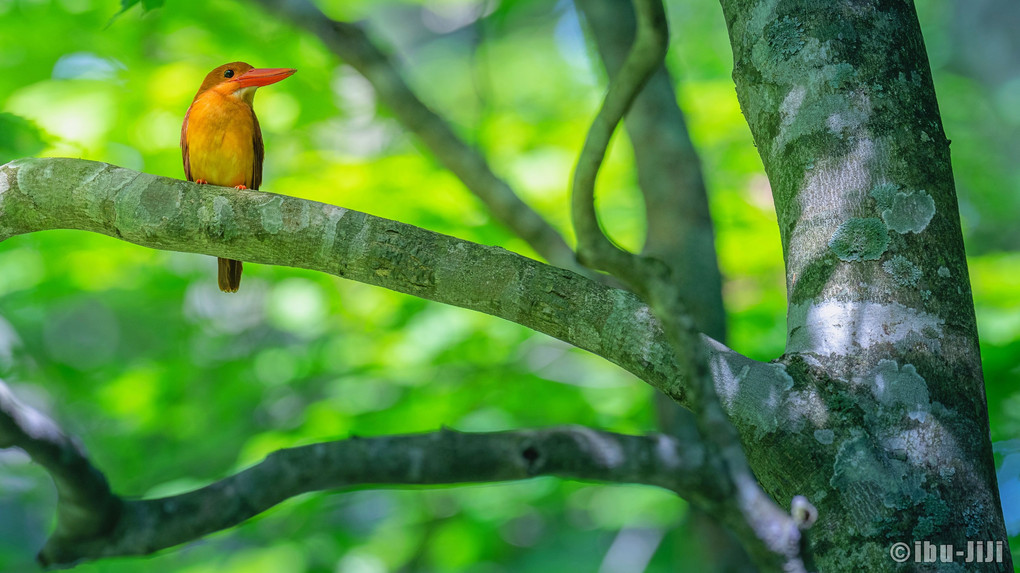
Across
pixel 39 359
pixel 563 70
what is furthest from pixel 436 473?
pixel 563 70

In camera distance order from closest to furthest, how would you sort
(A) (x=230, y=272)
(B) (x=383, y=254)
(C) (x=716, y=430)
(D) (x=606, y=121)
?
(C) (x=716, y=430) < (B) (x=383, y=254) < (D) (x=606, y=121) < (A) (x=230, y=272)

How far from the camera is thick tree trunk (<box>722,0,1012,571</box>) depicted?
1668mm

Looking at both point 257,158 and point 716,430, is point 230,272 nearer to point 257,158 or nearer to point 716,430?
point 257,158

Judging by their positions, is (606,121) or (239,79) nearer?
(606,121)

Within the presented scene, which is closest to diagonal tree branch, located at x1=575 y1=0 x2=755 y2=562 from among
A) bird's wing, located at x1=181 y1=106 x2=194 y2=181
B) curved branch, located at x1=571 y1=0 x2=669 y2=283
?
curved branch, located at x1=571 y1=0 x2=669 y2=283

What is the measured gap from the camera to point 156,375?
4902mm

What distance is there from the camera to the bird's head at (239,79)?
12.3ft

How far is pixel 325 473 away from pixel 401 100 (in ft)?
7.68

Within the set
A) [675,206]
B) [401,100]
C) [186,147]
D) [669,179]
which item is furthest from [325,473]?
[669,179]

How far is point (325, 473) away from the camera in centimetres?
274

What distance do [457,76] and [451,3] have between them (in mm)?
2508

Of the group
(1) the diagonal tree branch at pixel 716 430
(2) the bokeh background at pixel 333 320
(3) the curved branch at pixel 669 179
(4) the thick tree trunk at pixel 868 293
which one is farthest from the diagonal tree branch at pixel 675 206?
(1) the diagonal tree branch at pixel 716 430

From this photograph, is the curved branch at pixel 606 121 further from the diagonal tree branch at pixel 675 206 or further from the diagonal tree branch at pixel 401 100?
the diagonal tree branch at pixel 401 100

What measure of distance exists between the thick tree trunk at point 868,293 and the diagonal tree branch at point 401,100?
1.98 meters
